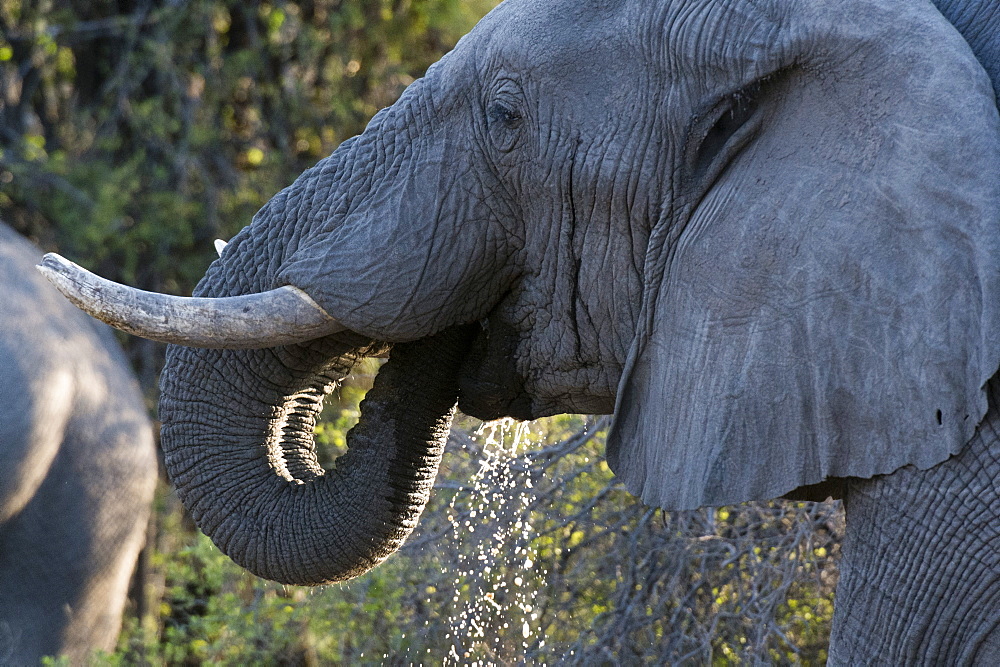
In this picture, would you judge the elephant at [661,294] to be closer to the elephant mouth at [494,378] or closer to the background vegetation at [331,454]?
the elephant mouth at [494,378]

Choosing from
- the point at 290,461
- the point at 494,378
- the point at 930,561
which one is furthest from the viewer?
the point at 290,461

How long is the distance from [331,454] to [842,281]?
2.68 meters

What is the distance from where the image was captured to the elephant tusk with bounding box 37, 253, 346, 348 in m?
1.94

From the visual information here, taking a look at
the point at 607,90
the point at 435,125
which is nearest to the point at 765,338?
the point at 607,90

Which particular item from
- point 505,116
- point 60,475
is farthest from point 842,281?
point 60,475

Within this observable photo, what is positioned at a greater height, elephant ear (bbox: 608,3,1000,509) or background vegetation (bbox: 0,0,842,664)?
elephant ear (bbox: 608,3,1000,509)

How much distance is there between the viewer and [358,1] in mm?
5848

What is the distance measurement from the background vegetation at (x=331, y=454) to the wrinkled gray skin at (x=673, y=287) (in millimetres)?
729

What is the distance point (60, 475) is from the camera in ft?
13.6

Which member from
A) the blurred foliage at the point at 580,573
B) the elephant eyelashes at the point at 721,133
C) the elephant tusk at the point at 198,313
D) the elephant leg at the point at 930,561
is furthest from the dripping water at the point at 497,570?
the elephant leg at the point at 930,561

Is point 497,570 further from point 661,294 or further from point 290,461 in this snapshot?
point 661,294

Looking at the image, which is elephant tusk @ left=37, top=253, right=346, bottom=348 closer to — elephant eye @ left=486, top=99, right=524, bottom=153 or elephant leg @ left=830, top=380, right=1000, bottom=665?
elephant eye @ left=486, top=99, right=524, bottom=153

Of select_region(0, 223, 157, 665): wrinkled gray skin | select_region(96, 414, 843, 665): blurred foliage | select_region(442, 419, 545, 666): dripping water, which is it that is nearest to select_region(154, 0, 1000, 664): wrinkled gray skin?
select_region(96, 414, 843, 665): blurred foliage

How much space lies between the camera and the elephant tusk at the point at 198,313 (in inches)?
76.3
